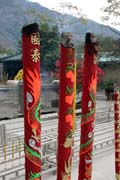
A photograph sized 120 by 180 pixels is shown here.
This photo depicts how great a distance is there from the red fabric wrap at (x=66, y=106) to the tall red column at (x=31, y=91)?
291 millimetres

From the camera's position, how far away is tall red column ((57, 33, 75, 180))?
3197mm

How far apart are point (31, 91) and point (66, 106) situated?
0.42 m

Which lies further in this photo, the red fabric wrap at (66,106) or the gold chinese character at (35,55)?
the red fabric wrap at (66,106)

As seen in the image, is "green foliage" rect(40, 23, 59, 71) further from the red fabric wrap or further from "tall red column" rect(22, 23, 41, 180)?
"tall red column" rect(22, 23, 41, 180)

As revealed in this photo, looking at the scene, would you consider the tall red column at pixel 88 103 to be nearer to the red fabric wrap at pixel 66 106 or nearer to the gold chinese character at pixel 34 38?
the red fabric wrap at pixel 66 106

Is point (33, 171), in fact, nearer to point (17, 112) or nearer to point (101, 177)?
point (101, 177)

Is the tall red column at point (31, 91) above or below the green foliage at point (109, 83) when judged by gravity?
above

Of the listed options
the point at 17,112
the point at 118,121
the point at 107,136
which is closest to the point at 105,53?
the point at 17,112

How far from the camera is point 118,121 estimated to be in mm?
3861

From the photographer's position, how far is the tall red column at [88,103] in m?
3.53

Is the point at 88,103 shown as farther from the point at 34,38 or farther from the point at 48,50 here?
the point at 48,50

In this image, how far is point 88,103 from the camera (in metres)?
3.55

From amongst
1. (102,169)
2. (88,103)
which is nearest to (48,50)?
(102,169)

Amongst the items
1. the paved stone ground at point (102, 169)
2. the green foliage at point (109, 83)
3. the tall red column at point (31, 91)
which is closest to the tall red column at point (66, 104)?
the tall red column at point (31, 91)
